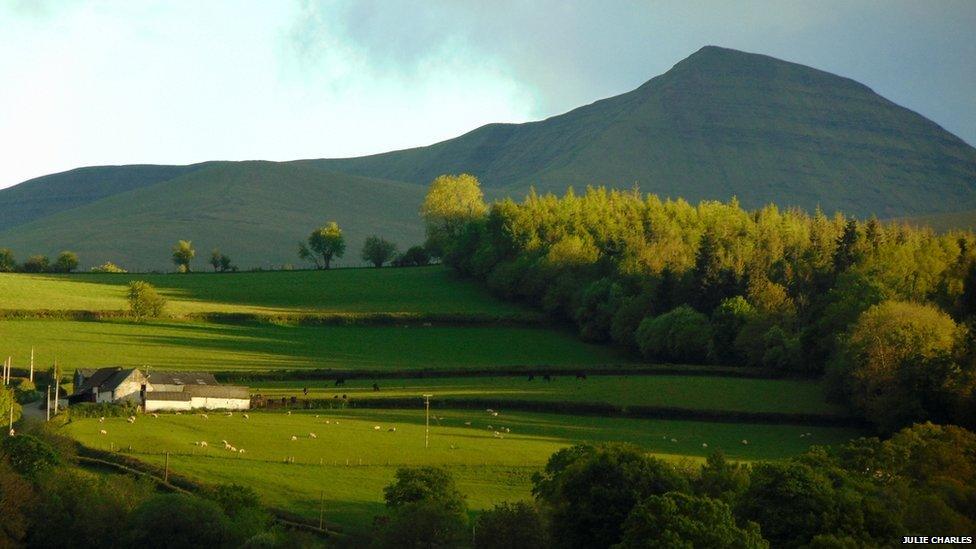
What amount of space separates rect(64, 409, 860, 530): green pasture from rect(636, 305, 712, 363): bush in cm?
2191

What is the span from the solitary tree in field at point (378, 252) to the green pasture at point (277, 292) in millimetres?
12392

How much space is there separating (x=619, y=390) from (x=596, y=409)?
5432mm

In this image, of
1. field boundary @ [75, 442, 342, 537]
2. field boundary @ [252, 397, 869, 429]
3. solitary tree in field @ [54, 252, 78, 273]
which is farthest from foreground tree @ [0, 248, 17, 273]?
field boundary @ [75, 442, 342, 537]

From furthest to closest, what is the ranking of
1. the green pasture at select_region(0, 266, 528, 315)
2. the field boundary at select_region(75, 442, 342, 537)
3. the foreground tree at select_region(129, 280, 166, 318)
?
the green pasture at select_region(0, 266, 528, 315) → the foreground tree at select_region(129, 280, 166, 318) → the field boundary at select_region(75, 442, 342, 537)

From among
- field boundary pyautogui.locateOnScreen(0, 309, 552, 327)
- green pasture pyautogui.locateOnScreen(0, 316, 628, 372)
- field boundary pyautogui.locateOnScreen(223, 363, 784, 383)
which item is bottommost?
field boundary pyautogui.locateOnScreen(223, 363, 784, 383)

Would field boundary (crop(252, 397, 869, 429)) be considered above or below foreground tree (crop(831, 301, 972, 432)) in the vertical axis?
below

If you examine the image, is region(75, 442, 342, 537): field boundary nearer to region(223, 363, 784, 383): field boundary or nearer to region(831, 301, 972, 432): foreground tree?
region(223, 363, 784, 383): field boundary

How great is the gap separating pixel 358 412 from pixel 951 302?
133 ft

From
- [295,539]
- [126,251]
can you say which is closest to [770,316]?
[295,539]

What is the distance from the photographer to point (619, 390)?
79938 millimetres

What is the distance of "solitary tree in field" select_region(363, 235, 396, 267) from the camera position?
15462 centimetres

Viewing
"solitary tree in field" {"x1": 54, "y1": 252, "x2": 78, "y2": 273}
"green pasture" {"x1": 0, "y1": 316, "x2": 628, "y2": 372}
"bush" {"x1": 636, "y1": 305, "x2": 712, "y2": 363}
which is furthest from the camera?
"solitary tree in field" {"x1": 54, "y1": 252, "x2": 78, "y2": 273}

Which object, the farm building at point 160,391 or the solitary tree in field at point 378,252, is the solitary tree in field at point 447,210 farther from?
the farm building at point 160,391

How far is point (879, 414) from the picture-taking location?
229 ft
